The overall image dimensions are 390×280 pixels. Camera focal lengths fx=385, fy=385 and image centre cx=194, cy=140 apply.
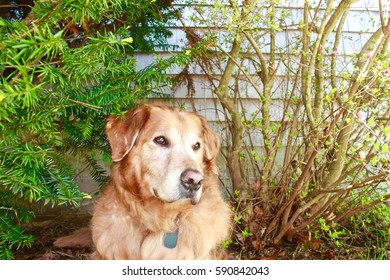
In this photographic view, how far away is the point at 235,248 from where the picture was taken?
11.4 feet

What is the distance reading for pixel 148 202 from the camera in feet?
8.80

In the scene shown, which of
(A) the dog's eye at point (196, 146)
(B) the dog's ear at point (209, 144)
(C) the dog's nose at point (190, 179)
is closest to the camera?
(C) the dog's nose at point (190, 179)

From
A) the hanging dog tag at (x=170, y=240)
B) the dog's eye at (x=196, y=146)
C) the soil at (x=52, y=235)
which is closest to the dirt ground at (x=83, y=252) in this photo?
the soil at (x=52, y=235)

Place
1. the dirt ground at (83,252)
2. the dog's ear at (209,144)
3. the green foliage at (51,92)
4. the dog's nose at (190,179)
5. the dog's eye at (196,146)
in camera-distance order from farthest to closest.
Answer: the dirt ground at (83,252) → the dog's ear at (209,144) → the dog's eye at (196,146) → the dog's nose at (190,179) → the green foliage at (51,92)

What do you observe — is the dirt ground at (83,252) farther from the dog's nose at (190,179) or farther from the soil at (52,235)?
the dog's nose at (190,179)

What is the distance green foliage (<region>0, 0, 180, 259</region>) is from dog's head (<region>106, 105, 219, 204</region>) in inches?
7.5

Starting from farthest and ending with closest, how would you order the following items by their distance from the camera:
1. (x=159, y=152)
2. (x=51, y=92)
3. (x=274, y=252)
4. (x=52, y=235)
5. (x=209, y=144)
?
(x=52, y=235) → (x=274, y=252) → (x=209, y=144) → (x=159, y=152) → (x=51, y=92)

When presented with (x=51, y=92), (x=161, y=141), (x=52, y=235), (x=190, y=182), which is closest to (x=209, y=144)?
(x=161, y=141)

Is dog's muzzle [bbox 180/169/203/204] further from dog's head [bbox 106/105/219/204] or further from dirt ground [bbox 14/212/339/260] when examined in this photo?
dirt ground [bbox 14/212/339/260]

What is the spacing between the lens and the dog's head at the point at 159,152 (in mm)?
2434

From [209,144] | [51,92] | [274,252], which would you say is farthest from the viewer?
[274,252]

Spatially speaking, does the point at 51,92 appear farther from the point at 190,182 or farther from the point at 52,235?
the point at 52,235

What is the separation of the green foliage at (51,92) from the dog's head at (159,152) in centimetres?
19

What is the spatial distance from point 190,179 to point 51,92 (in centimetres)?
96
